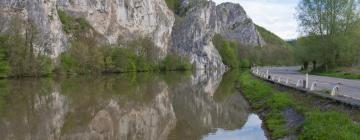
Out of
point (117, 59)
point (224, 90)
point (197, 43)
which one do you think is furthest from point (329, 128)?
point (197, 43)

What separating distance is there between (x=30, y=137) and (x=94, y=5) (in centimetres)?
12620

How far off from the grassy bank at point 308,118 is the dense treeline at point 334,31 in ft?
94.8

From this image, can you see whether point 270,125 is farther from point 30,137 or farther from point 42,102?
point 42,102

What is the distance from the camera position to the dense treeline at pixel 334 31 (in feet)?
180

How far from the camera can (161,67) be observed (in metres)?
128

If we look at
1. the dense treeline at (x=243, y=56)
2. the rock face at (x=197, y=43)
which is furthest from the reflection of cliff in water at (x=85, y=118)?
the dense treeline at (x=243, y=56)

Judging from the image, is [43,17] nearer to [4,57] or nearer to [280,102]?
[4,57]

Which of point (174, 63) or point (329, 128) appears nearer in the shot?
point (329, 128)

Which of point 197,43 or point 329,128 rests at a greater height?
point 197,43

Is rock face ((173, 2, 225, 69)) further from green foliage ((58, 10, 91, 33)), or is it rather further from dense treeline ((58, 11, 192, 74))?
green foliage ((58, 10, 91, 33))

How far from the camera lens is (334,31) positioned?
56.0 m

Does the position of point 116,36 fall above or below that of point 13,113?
above

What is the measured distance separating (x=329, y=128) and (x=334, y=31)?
148ft

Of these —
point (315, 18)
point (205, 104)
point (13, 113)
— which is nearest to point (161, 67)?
point (315, 18)
